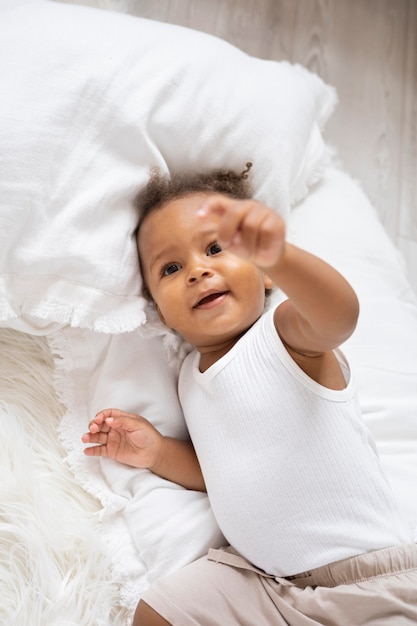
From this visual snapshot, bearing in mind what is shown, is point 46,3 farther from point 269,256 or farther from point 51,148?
point 269,256

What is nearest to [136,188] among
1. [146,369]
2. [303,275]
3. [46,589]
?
[146,369]

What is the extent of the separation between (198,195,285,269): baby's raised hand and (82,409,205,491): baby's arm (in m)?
0.48

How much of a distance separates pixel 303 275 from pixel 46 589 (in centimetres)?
64

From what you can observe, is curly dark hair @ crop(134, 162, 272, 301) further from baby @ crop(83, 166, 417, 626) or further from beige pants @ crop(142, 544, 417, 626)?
beige pants @ crop(142, 544, 417, 626)

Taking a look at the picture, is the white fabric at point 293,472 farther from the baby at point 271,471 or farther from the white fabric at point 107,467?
the white fabric at point 107,467

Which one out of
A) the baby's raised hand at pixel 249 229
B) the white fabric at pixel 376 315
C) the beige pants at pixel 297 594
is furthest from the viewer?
the white fabric at pixel 376 315

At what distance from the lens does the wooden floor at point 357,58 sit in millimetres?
1643

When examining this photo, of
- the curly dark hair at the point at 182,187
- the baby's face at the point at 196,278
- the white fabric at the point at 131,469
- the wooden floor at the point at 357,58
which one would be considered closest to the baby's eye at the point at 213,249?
the baby's face at the point at 196,278

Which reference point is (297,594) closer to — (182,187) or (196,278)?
(196,278)

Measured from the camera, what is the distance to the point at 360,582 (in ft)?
3.22

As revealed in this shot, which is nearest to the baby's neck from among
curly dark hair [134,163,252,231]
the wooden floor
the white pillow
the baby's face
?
the baby's face

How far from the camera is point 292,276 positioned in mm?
798

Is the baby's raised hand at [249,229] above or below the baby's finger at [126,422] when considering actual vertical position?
above

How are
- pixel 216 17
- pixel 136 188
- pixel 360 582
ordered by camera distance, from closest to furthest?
pixel 360 582, pixel 136 188, pixel 216 17
